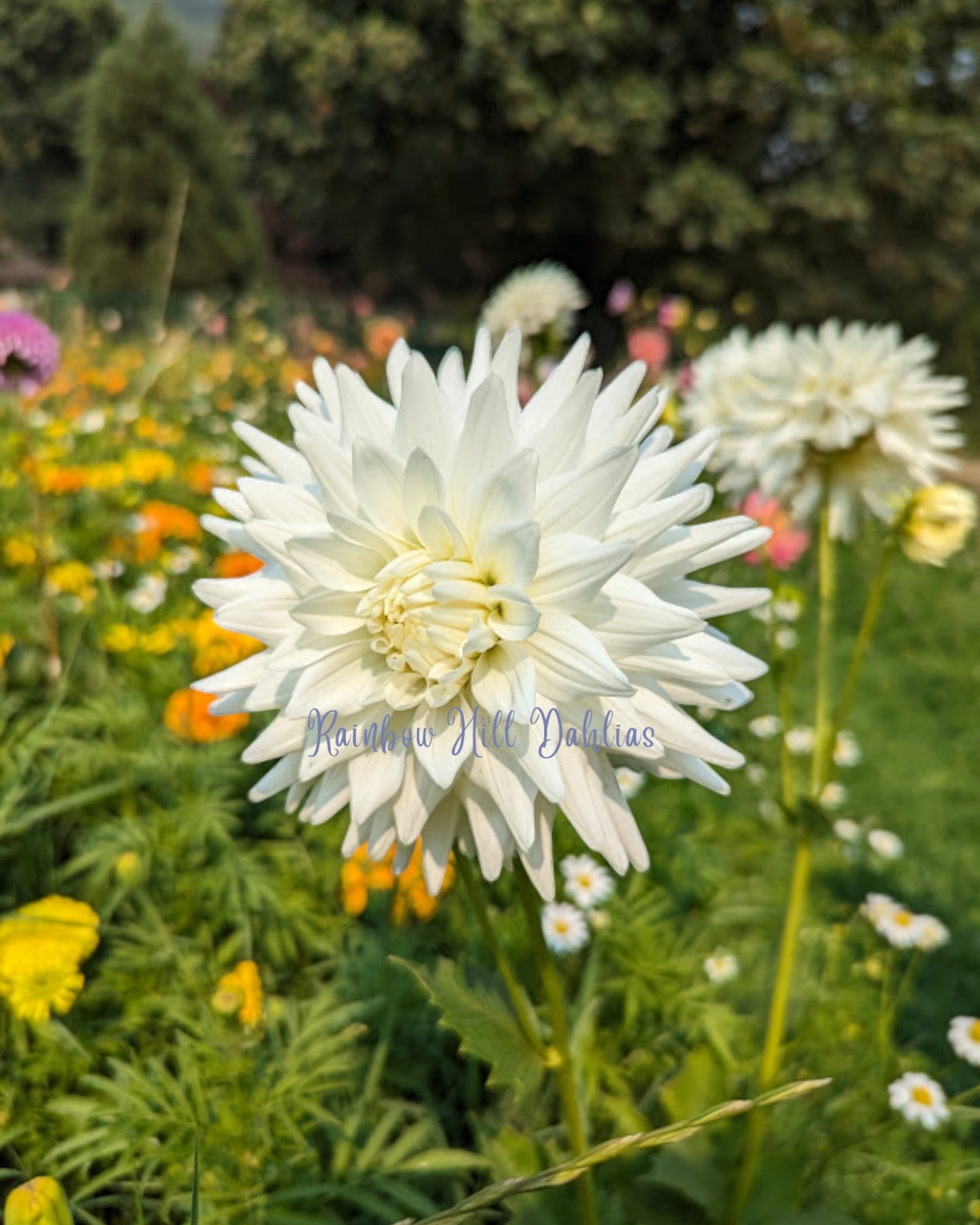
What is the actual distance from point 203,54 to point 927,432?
1655cm

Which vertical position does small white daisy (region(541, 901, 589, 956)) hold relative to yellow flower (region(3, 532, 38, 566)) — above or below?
below

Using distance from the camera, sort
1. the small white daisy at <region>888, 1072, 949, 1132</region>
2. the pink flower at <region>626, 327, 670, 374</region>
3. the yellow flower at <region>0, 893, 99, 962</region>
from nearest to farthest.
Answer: the yellow flower at <region>0, 893, 99, 962</region> → the small white daisy at <region>888, 1072, 949, 1132</region> → the pink flower at <region>626, 327, 670, 374</region>

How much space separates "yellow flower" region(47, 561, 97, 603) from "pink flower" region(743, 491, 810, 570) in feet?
4.87

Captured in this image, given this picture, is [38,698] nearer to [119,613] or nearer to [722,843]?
[119,613]

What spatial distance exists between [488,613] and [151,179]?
46.9 ft

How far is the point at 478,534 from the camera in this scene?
0.74m

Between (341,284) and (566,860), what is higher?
(341,284)

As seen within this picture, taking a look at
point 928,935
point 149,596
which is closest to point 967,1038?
point 928,935

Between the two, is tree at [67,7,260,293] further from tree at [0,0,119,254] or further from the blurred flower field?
the blurred flower field

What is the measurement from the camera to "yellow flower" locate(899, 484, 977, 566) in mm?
1247

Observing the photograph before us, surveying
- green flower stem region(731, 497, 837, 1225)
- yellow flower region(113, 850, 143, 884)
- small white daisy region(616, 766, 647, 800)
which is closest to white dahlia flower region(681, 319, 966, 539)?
green flower stem region(731, 497, 837, 1225)

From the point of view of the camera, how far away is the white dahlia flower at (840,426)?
1.47 m

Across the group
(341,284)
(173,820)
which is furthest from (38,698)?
(341,284)

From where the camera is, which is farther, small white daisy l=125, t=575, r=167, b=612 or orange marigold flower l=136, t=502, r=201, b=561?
orange marigold flower l=136, t=502, r=201, b=561
